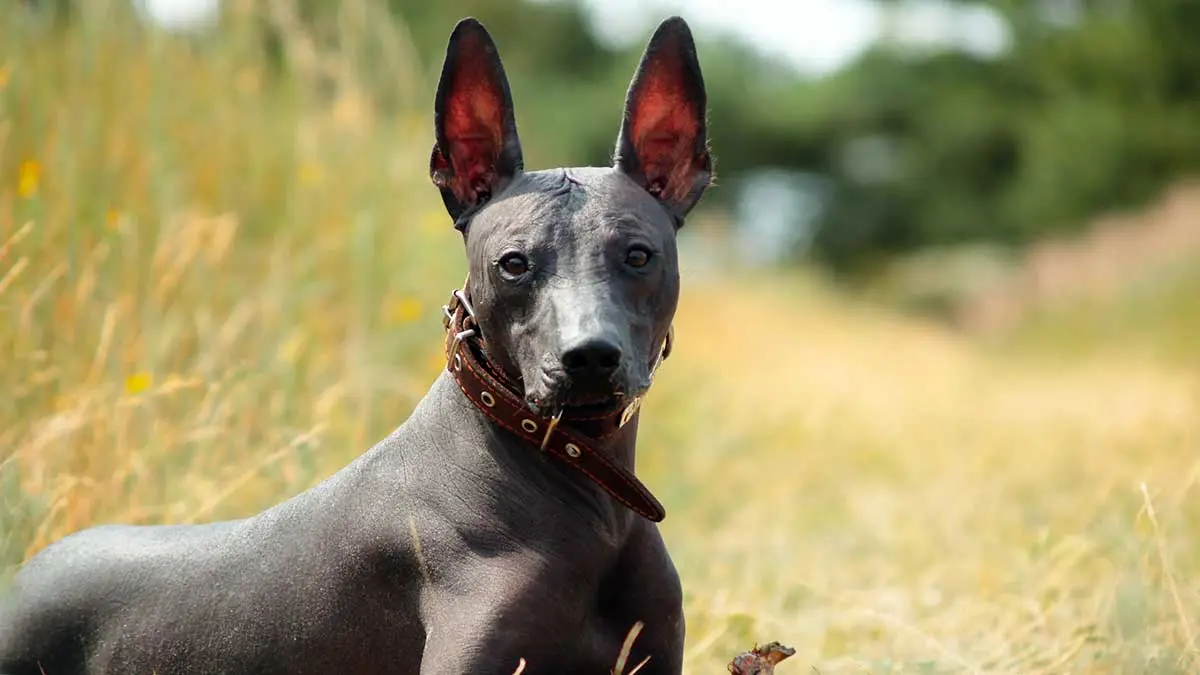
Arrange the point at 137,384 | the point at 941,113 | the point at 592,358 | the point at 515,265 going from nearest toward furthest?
the point at 592,358 < the point at 515,265 < the point at 137,384 < the point at 941,113

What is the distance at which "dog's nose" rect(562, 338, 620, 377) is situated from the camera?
89.6 inches

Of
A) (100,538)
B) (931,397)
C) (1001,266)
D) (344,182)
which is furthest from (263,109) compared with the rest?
(1001,266)

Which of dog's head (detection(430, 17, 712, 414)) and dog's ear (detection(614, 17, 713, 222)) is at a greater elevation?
dog's ear (detection(614, 17, 713, 222))

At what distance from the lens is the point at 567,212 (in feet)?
8.15


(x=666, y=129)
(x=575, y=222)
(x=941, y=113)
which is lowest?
(x=575, y=222)

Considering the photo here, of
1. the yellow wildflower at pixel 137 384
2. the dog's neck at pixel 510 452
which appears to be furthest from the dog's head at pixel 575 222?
the yellow wildflower at pixel 137 384

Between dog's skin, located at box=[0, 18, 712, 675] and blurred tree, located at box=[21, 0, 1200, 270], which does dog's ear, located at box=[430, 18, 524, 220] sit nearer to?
dog's skin, located at box=[0, 18, 712, 675]

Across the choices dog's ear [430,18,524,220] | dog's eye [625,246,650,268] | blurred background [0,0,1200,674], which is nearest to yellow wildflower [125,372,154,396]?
blurred background [0,0,1200,674]

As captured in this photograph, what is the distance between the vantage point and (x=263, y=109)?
20.2 feet

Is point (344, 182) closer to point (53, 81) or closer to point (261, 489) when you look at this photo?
point (53, 81)

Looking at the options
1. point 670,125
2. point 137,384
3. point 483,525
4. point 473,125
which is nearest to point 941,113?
point 137,384

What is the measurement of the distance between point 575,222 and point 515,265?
0.43 feet

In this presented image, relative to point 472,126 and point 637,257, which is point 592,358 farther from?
point 472,126

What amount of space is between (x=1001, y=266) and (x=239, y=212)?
20.6 metres
